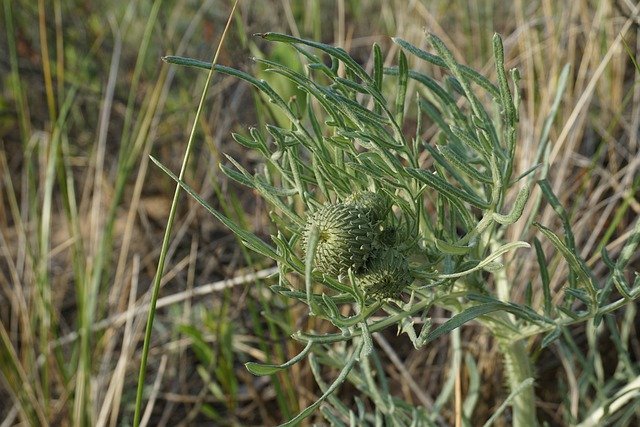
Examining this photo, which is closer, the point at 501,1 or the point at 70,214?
the point at 70,214

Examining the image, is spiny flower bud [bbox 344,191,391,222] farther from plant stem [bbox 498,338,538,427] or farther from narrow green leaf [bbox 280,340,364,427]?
plant stem [bbox 498,338,538,427]

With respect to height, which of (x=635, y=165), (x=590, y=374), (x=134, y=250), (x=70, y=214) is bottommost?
(x=134, y=250)

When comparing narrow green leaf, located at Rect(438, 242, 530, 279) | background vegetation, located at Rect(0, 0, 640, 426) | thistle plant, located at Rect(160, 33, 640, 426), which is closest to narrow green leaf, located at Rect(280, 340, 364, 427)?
thistle plant, located at Rect(160, 33, 640, 426)

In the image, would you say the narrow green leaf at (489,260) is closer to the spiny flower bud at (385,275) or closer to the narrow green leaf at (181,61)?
the spiny flower bud at (385,275)

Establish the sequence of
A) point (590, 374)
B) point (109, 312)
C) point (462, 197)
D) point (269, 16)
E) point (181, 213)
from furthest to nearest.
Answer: point (269, 16), point (181, 213), point (109, 312), point (590, 374), point (462, 197)

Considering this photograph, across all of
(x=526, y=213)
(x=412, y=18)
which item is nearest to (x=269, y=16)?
(x=412, y=18)

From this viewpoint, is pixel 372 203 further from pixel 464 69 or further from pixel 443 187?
pixel 464 69

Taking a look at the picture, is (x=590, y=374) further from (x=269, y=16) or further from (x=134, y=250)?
(x=269, y=16)
